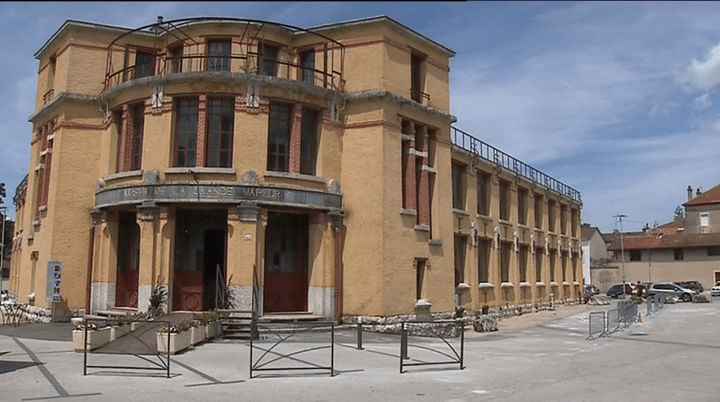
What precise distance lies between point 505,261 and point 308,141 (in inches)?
722

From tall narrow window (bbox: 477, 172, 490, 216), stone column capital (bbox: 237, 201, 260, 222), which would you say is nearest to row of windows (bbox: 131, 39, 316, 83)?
stone column capital (bbox: 237, 201, 260, 222)

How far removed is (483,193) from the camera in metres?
37.1

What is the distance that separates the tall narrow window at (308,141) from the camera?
83.7 feet

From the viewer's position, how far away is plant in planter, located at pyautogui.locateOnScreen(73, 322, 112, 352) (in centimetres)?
1686

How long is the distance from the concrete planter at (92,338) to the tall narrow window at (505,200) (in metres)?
27.4

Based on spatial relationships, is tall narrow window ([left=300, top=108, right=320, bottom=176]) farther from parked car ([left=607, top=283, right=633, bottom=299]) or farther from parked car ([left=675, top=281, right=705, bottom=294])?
parked car ([left=675, top=281, right=705, bottom=294])

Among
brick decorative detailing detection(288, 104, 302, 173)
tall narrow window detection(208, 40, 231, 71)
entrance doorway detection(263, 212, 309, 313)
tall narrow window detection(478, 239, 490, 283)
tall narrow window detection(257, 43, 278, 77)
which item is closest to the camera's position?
entrance doorway detection(263, 212, 309, 313)

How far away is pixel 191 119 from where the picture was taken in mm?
24422

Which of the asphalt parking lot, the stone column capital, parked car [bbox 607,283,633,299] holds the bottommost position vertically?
the asphalt parking lot

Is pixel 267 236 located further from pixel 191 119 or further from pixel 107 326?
pixel 107 326

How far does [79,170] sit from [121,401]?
18404mm

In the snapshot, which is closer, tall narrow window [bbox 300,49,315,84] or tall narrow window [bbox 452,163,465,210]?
tall narrow window [bbox 300,49,315,84]

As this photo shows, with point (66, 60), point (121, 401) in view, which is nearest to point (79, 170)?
point (66, 60)

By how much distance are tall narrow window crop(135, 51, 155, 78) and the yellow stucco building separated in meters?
0.10
